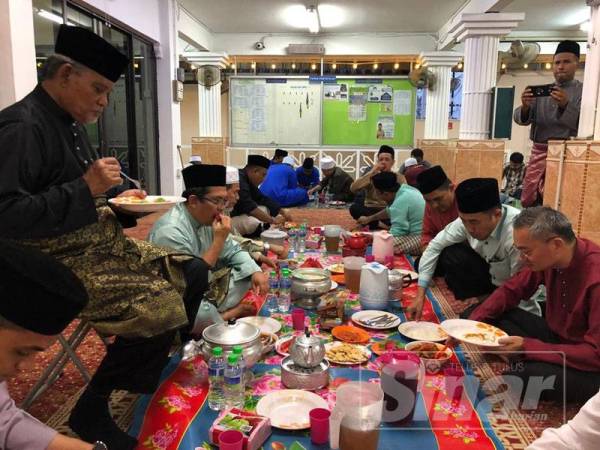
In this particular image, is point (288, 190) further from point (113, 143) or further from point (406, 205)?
point (406, 205)

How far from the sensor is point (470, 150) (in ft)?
21.3

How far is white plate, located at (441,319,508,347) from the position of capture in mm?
1967

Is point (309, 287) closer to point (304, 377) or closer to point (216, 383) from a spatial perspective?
point (304, 377)

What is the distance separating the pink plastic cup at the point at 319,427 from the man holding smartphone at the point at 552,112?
10.7 ft

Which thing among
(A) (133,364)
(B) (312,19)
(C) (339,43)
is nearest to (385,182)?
(A) (133,364)

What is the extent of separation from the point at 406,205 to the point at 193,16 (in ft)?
20.1

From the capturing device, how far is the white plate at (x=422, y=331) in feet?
7.35

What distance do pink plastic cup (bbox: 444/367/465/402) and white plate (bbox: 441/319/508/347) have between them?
14 centimetres

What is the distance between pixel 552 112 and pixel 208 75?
20.5 feet

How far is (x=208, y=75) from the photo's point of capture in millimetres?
8719

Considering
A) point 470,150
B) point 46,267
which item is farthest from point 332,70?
point 46,267

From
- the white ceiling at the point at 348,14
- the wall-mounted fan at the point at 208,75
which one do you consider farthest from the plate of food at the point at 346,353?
the wall-mounted fan at the point at 208,75

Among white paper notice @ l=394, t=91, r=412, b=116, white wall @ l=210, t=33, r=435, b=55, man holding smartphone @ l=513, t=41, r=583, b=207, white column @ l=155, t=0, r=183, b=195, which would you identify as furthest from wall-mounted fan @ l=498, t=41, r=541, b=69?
white column @ l=155, t=0, r=183, b=195

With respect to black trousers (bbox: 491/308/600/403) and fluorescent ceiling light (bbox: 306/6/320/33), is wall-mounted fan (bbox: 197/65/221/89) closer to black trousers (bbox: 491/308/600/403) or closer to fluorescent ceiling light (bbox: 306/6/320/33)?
fluorescent ceiling light (bbox: 306/6/320/33)
